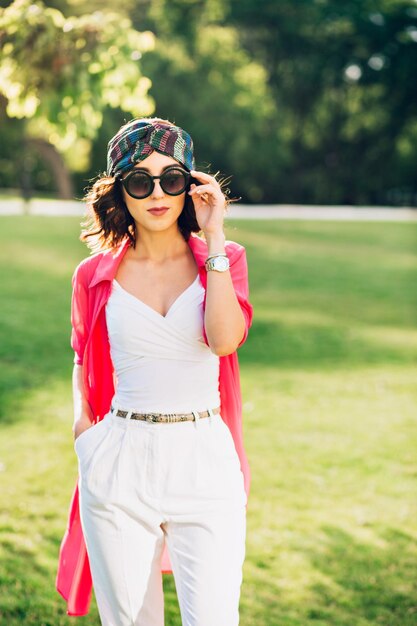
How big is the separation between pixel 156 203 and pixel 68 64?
306cm

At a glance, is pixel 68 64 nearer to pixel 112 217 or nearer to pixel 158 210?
pixel 112 217

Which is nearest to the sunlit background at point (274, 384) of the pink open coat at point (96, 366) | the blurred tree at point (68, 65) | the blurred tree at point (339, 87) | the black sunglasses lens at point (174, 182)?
the blurred tree at point (68, 65)

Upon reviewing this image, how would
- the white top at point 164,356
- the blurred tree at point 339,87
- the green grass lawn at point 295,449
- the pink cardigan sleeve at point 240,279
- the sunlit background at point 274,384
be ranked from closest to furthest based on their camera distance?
1. the white top at point 164,356
2. the pink cardigan sleeve at point 240,279
3. the green grass lawn at point 295,449
4. the sunlit background at point 274,384
5. the blurred tree at point 339,87

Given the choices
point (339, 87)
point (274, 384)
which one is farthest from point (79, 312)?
point (339, 87)

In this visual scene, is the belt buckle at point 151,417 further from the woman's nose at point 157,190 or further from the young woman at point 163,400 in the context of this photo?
the woman's nose at point 157,190

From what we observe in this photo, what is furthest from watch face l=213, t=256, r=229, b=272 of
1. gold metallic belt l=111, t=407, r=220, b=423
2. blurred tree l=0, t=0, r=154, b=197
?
blurred tree l=0, t=0, r=154, b=197

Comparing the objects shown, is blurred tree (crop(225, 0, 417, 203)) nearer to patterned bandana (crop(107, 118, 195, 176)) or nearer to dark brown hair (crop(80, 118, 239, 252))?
dark brown hair (crop(80, 118, 239, 252))

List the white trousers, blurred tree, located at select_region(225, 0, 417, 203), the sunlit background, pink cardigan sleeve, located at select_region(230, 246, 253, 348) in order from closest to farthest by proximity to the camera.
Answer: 1. the white trousers
2. pink cardigan sleeve, located at select_region(230, 246, 253, 348)
3. the sunlit background
4. blurred tree, located at select_region(225, 0, 417, 203)

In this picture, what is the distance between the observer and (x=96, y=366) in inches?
117

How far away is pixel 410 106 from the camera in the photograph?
5391 cm

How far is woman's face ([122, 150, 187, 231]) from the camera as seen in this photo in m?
2.73

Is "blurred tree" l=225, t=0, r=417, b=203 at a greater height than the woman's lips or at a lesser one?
greater

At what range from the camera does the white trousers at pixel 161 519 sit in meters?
2.54

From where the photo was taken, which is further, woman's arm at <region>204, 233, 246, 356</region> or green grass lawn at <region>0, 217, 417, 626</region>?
green grass lawn at <region>0, 217, 417, 626</region>
